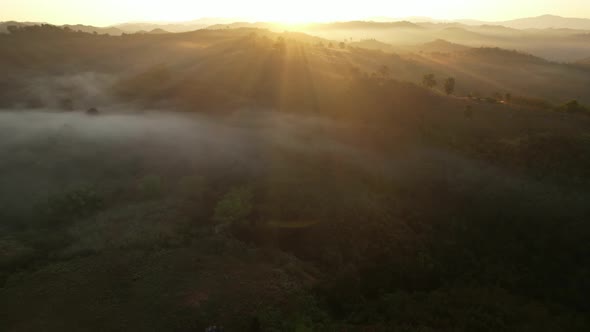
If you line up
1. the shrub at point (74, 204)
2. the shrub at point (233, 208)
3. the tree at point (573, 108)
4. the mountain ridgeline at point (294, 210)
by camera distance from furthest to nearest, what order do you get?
the tree at point (573, 108), the shrub at point (74, 204), the shrub at point (233, 208), the mountain ridgeline at point (294, 210)

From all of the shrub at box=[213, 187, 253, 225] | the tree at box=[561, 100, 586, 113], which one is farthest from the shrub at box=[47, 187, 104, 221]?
the tree at box=[561, 100, 586, 113]

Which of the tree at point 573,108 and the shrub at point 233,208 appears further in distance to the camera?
the tree at point 573,108

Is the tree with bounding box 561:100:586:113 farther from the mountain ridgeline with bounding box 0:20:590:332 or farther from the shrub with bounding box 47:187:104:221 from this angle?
the shrub with bounding box 47:187:104:221

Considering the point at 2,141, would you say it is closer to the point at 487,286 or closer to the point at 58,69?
the point at 58,69

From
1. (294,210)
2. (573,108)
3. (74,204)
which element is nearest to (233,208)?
(294,210)

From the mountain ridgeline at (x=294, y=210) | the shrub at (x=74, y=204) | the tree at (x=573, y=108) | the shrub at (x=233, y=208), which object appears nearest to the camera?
the mountain ridgeline at (x=294, y=210)

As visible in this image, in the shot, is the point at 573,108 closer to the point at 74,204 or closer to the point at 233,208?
the point at 233,208

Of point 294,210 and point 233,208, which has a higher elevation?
point 233,208

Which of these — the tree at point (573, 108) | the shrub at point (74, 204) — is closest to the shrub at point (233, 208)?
the shrub at point (74, 204)

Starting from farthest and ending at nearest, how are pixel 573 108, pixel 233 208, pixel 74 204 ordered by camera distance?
pixel 573 108
pixel 74 204
pixel 233 208

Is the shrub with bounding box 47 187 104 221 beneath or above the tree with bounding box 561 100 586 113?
beneath

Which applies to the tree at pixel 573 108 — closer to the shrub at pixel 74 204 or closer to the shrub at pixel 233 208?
the shrub at pixel 233 208
